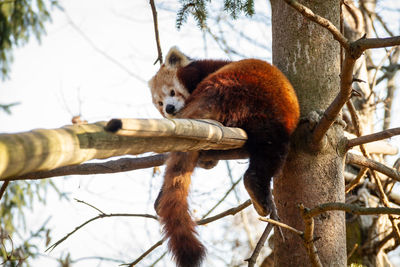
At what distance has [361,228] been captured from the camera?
4488 mm

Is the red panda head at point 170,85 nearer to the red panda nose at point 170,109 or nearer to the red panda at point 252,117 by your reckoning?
the red panda nose at point 170,109

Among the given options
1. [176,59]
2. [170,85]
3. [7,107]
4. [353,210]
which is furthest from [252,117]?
[7,107]

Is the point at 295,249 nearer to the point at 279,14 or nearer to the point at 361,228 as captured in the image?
the point at 279,14

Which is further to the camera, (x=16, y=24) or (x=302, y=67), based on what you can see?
(x=16, y=24)

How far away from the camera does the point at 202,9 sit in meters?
2.90

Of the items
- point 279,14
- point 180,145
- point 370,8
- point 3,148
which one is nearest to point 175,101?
point 279,14

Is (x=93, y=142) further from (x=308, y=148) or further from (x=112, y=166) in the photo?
(x=308, y=148)

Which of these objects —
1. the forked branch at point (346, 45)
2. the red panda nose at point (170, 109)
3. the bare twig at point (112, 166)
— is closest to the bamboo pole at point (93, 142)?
the forked branch at point (346, 45)

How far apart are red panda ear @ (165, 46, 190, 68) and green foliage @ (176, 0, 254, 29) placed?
113 cm

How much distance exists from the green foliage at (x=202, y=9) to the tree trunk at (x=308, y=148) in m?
0.30

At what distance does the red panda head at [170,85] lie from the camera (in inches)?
154

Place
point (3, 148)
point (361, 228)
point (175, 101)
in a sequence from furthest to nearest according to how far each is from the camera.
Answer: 1. point (361, 228)
2. point (175, 101)
3. point (3, 148)

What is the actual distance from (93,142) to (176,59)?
281 cm

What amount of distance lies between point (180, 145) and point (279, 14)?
1.52m
